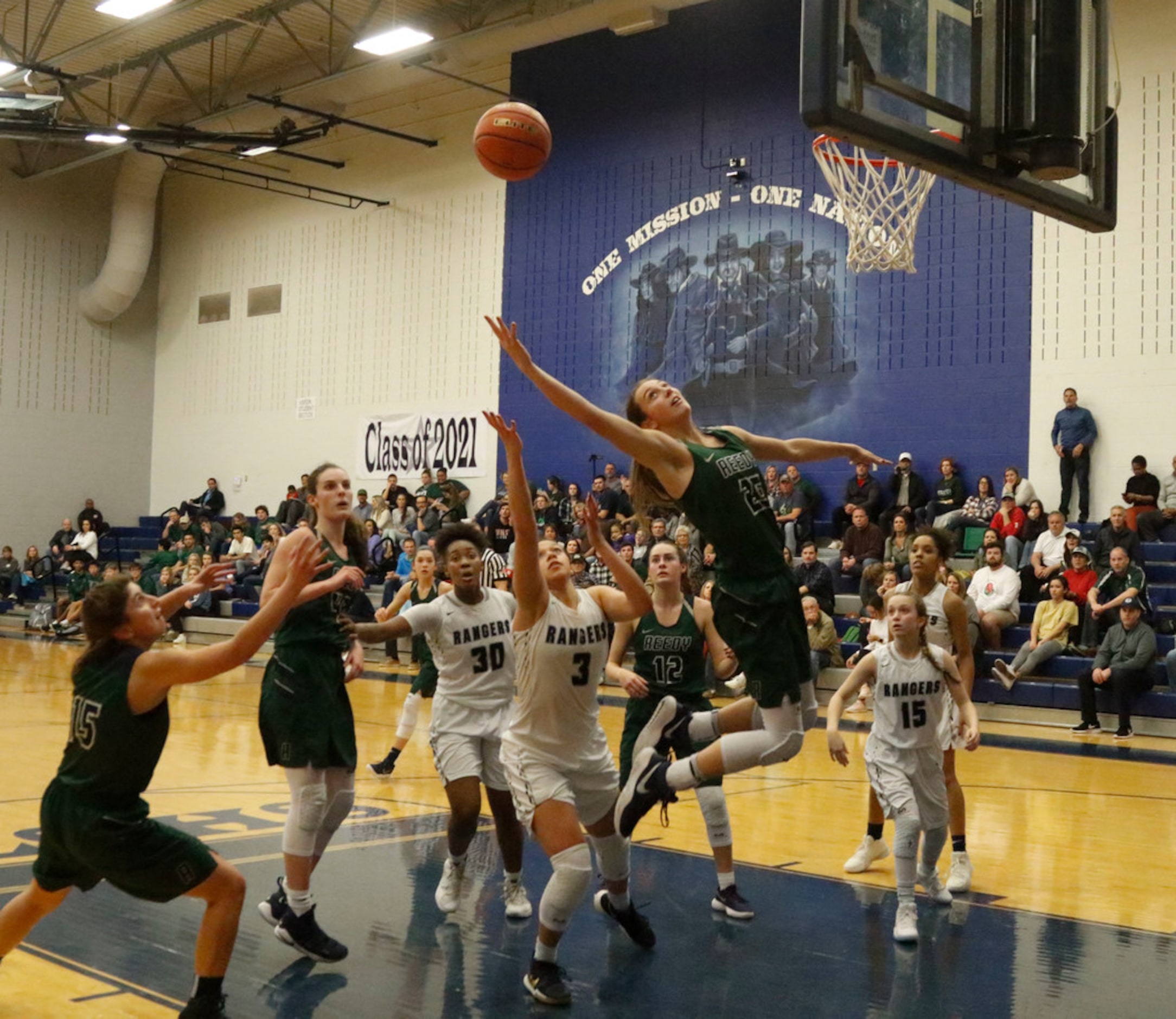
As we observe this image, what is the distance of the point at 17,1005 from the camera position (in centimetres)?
429

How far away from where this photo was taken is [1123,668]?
12.1m

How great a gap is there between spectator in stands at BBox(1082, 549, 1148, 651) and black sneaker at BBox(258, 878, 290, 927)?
9878 millimetres

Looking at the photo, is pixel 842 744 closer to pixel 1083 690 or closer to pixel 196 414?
pixel 1083 690

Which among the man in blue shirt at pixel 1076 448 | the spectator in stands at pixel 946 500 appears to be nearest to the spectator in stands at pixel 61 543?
the spectator in stands at pixel 946 500

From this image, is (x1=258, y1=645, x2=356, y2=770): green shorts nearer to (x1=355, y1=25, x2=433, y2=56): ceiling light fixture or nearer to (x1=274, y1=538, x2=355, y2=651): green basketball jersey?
(x1=274, y1=538, x2=355, y2=651): green basketball jersey

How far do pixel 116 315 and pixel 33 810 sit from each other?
21.4 meters

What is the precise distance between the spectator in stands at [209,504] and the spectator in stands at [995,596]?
1585 cm

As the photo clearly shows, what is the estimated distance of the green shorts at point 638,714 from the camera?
6.12 metres

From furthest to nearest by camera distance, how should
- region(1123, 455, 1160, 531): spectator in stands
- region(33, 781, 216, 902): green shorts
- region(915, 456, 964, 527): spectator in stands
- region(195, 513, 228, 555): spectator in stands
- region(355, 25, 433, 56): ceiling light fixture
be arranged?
region(195, 513, 228, 555): spectator in stands → region(355, 25, 433, 56): ceiling light fixture → region(915, 456, 964, 527): spectator in stands → region(1123, 455, 1160, 531): spectator in stands → region(33, 781, 216, 902): green shorts

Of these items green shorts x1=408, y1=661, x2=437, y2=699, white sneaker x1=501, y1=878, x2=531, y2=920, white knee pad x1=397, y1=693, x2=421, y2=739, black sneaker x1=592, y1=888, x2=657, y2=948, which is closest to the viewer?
black sneaker x1=592, y1=888, x2=657, y2=948

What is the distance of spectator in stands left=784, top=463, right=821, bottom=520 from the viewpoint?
17078 millimetres

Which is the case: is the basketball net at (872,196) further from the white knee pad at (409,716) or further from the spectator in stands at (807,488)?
the white knee pad at (409,716)

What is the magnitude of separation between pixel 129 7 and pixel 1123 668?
14.8 m

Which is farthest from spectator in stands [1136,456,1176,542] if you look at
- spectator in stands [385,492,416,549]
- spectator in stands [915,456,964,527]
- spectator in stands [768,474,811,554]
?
spectator in stands [385,492,416,549]
